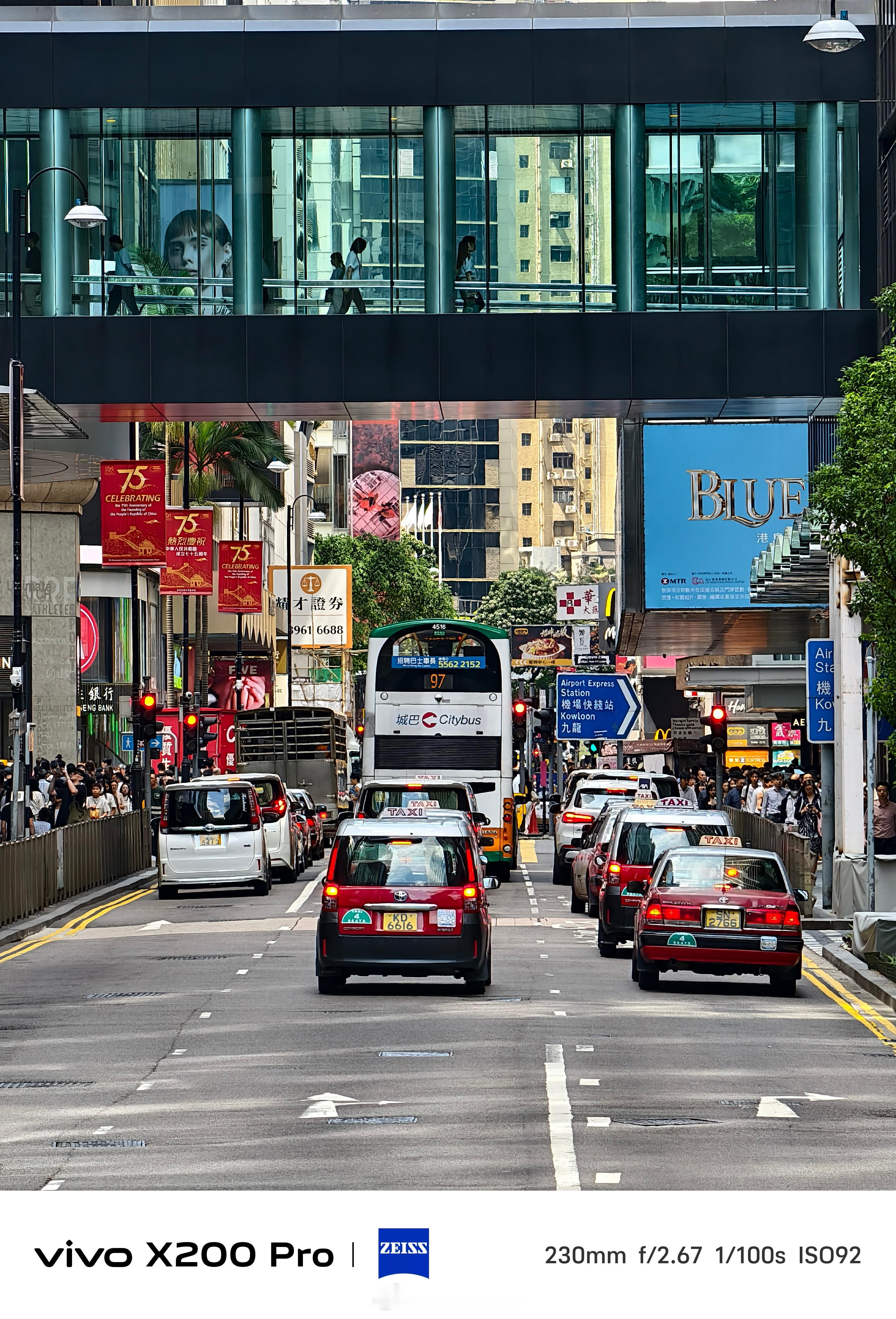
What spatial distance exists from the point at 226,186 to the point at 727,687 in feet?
137

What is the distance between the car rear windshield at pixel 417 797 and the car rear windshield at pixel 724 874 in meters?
11.9

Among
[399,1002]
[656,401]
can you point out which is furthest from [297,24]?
[399,1002]

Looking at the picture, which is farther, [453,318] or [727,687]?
[727,687]

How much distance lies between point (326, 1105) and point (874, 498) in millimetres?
11629

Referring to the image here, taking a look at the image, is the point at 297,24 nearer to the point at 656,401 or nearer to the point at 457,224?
the point at 457,224


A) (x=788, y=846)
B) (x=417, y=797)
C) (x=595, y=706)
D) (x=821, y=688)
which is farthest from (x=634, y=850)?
(x=595, y=706)

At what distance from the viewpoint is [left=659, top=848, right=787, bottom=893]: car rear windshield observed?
21.7 meters

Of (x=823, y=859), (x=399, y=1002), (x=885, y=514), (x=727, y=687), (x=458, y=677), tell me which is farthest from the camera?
(x=727, y=687)

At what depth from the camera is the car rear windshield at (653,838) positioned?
2705cm

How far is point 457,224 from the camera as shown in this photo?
35.9m

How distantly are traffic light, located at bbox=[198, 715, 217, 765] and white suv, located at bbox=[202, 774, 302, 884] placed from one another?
1508 centimetres

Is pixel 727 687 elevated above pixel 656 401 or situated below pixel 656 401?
below
